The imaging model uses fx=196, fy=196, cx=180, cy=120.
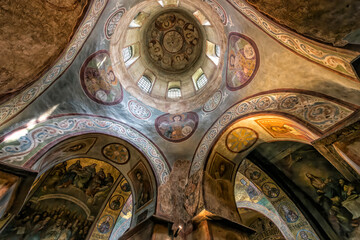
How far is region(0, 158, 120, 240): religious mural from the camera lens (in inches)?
371

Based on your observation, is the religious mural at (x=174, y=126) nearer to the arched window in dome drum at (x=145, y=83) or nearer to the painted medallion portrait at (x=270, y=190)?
the arched window in dome drum at (x=145, y=83)

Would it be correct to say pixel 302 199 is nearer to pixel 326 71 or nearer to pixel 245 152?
pixel 245 152

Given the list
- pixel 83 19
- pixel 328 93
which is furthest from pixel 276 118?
pixel 83 19

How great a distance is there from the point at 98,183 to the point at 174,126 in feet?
17.6

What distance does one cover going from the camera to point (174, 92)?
34.8 feet

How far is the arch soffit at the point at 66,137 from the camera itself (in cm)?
609

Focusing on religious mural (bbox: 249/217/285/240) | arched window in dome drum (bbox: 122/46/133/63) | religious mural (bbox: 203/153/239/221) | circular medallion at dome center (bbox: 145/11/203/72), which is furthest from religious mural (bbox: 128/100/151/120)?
religious mural (bbox: 249/217/285/240)

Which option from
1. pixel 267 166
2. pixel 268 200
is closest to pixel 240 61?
pixel 267 166

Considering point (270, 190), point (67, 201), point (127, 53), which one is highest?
point (127, 53)

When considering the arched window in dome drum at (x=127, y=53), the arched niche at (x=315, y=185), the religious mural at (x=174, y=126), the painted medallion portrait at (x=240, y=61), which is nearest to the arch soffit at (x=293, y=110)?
the painted medallion portrait at (x=240, y=61)

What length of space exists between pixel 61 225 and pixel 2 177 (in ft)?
21.4

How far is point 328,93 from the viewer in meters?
5.32

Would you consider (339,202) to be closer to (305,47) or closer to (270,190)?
(270,190)

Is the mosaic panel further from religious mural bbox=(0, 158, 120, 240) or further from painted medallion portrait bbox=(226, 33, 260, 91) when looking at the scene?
painted medallion portrait bbox=(226, 33, 260, 91)
